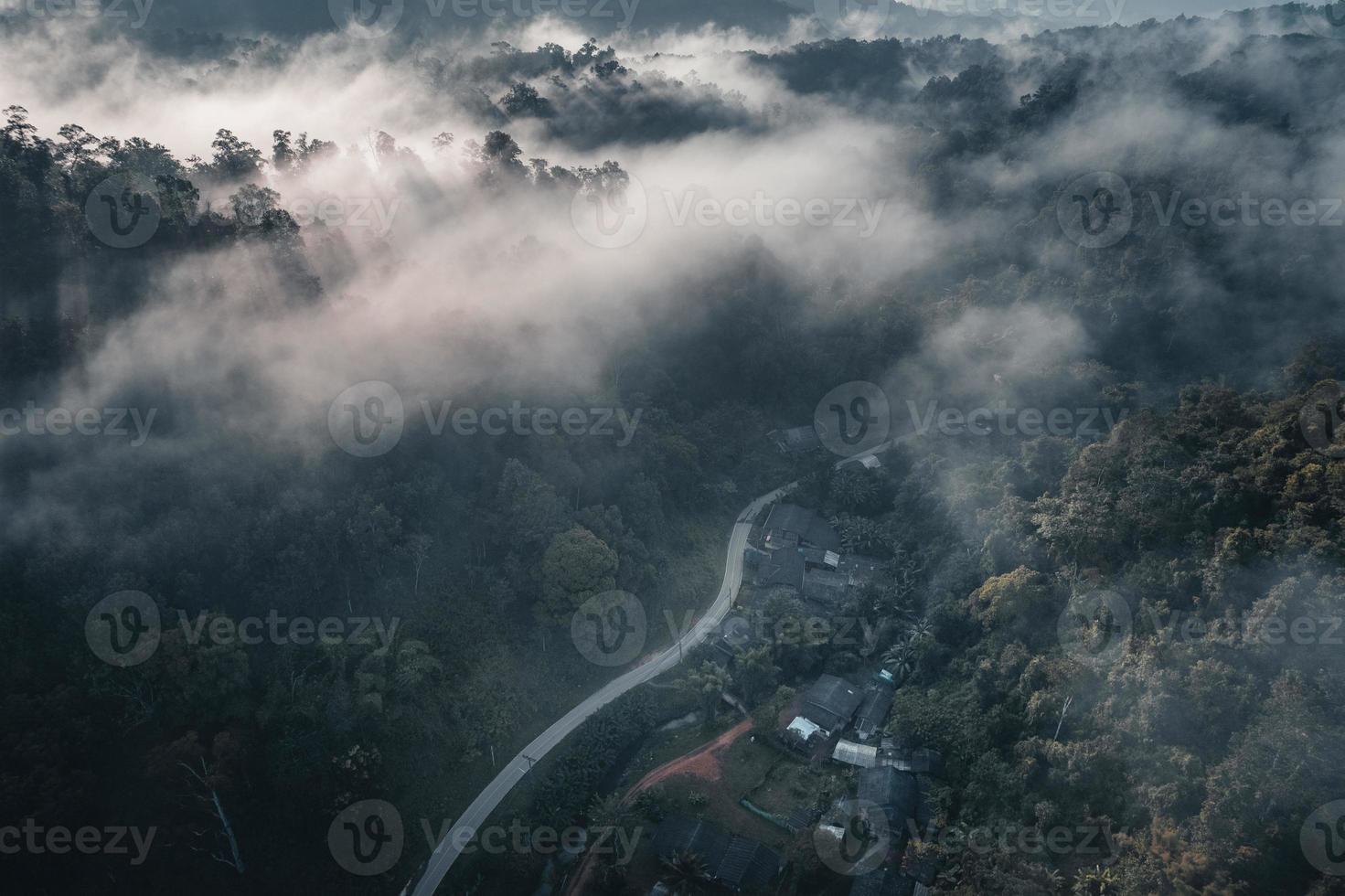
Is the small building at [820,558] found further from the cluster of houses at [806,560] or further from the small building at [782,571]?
the small building at [782,571]

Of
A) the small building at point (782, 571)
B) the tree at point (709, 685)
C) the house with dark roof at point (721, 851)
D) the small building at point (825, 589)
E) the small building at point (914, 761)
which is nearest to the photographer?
the house with dark roof at point (721, 851)

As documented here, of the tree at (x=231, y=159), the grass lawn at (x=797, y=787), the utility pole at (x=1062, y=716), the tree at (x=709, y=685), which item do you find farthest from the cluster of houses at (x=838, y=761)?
the tree at (x=231, y=159)

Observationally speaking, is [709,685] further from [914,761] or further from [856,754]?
[914,761]

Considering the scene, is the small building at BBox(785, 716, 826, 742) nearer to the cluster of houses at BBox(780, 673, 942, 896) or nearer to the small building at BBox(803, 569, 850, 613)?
the cluster of houses at BBox(780, 673, 942, 896)

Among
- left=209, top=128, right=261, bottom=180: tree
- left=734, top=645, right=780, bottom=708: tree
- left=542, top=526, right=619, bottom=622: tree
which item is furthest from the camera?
left=209, top=128, right=261, bottom=180: tree

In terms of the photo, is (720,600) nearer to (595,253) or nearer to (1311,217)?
(595,253)

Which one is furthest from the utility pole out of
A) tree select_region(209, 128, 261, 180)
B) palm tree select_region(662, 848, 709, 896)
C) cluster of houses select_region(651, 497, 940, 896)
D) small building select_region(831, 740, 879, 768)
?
tree select_region(209, 128, 261, 180)

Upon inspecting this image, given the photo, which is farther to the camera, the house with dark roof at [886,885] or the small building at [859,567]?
the small building at [859,567]
